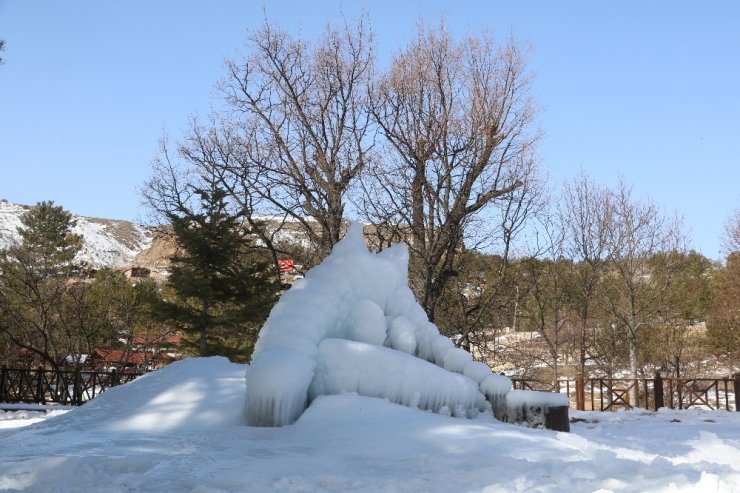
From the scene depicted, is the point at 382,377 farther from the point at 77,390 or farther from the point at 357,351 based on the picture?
the point at 77,390

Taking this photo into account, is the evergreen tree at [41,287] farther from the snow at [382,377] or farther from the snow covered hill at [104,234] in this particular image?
the snow covered hill at [104,234]

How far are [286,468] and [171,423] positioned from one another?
2311 millimetres

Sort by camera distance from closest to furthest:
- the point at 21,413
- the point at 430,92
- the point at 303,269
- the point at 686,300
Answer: the point at 21,413, the point at 430,92, the point at 303,269, the point at 686,300

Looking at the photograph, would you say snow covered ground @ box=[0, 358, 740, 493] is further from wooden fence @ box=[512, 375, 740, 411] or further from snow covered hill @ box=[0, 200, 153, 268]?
snow covered hill @ box=[0, 200, 153, 268]

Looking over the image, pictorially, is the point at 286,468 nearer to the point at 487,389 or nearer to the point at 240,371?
the point at 240,371

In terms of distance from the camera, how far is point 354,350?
292 inches

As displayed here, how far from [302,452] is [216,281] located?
16.9 m

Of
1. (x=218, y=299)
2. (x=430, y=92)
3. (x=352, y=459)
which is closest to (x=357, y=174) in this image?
(x=430, y=92)

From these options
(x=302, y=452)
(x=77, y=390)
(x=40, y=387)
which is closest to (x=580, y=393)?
(x=77, y=390)

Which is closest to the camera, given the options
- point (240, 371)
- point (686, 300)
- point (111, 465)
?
point (111, 465)

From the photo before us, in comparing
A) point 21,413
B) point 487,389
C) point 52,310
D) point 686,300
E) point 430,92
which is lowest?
point 21,413

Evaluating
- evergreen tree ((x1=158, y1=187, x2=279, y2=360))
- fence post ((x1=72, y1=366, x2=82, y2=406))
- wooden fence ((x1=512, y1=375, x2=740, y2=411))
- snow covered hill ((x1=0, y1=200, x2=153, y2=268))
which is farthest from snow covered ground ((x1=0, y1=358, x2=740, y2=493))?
snow covered hill ((x1=0, y1=200, x2=153, y2=268))

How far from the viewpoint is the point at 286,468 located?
4.93m

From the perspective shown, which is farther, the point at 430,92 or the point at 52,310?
the point at 52,310
